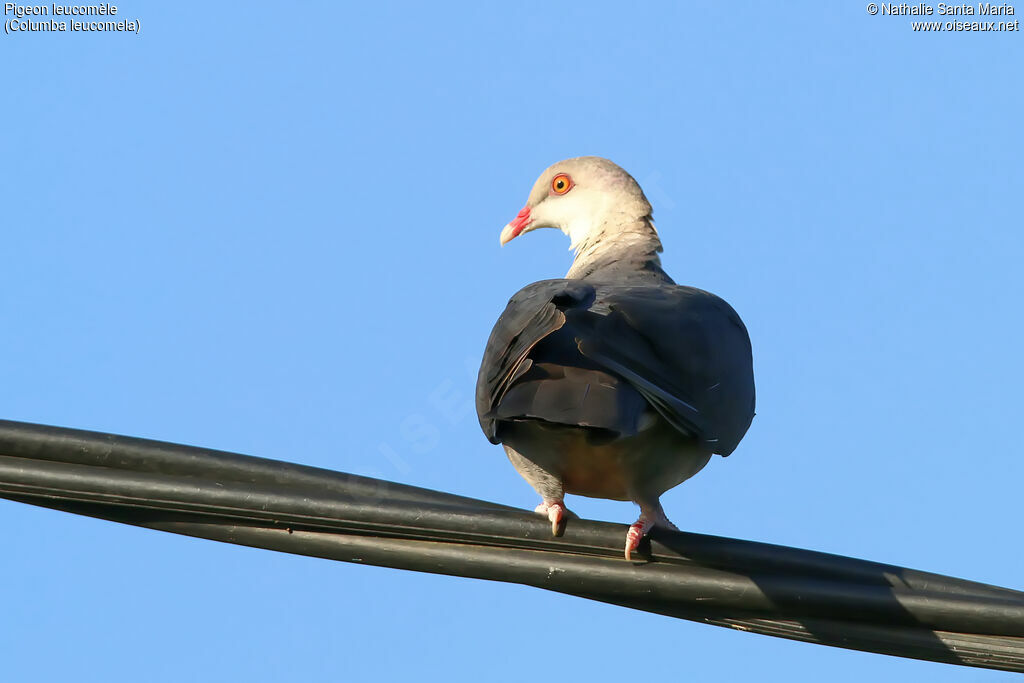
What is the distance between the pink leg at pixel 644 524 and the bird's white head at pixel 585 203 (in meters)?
2.87

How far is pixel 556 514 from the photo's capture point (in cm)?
437

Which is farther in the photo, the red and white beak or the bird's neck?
the red and white beak

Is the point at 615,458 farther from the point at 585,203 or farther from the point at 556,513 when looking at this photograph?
the point at 585,203

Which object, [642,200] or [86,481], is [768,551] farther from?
[642,200]

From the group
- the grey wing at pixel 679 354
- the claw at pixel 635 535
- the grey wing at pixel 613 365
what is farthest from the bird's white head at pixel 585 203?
the claw at pixel 635 535

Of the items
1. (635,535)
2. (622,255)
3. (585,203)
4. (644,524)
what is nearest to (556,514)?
(644,524)

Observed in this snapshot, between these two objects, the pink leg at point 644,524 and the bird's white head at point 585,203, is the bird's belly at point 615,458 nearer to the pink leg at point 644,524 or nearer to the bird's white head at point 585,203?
the pink leg at point 644,524

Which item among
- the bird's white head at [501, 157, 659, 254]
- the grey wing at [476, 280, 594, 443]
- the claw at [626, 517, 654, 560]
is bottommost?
the claw at [626, 517, 654, 560]

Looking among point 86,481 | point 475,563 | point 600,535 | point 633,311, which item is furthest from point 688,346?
point 86,481

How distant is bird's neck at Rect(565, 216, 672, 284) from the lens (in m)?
6.34

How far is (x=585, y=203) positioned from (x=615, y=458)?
139 inches

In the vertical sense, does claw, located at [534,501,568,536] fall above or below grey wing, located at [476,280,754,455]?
below

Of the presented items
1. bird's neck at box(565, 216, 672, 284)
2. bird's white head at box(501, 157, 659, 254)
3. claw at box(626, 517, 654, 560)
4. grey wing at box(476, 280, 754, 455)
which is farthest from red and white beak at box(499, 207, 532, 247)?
claw at box(626, 517, 654, 560)

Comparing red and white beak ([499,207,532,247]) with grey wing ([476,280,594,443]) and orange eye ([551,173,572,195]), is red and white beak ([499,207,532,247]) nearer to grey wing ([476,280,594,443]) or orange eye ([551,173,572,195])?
orange eye ([551,173,572,195])
